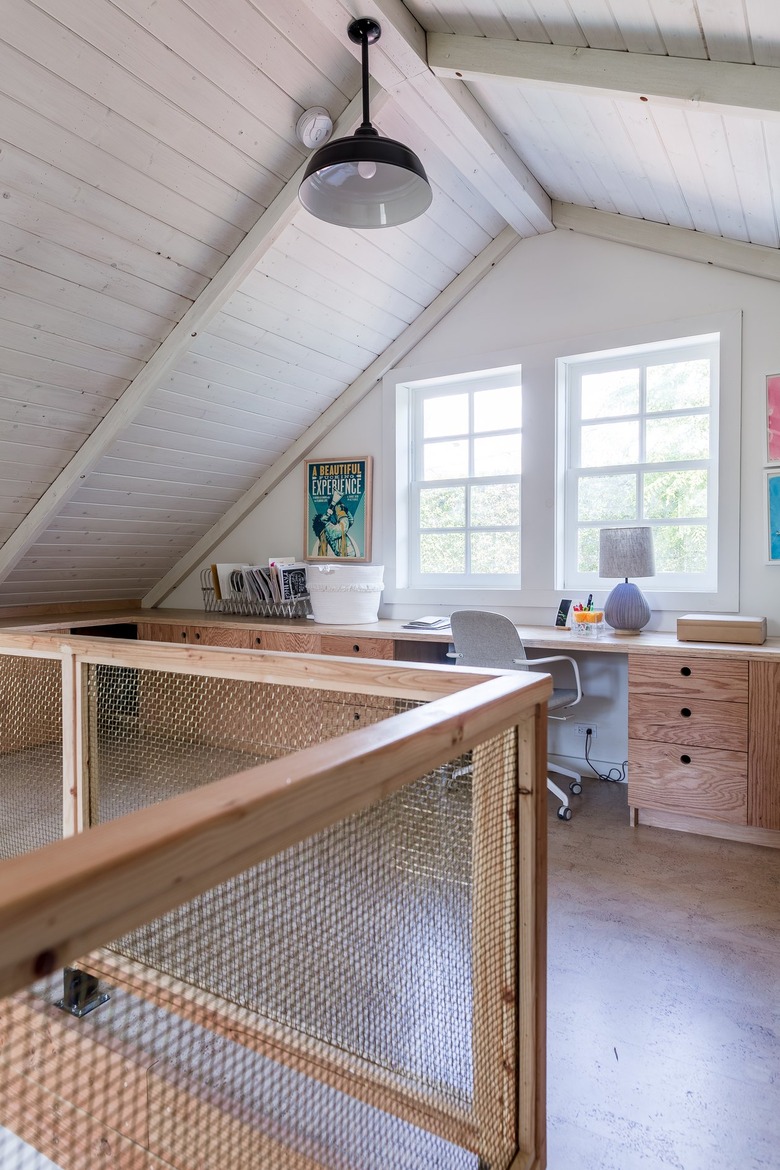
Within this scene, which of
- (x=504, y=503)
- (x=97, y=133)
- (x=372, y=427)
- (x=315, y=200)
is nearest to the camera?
(x=315, y=200)

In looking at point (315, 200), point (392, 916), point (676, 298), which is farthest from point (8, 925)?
point (676, 298)

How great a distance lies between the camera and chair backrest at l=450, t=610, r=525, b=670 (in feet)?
8.99

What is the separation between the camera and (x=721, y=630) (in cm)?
262

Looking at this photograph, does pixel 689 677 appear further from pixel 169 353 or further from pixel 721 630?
pixel 169 353

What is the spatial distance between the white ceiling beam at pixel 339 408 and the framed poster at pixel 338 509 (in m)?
0.17

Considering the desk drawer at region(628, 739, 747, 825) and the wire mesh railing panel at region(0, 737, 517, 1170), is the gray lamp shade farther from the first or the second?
the wire mesh railing panel at region(0, 737, 517, 1170)

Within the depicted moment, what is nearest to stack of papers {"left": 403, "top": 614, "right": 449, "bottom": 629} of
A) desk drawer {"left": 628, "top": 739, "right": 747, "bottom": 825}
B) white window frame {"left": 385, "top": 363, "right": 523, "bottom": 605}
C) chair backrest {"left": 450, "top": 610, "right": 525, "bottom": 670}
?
white window frame {"left": 385, "top": 363, "right": 523, "bottom": 605}

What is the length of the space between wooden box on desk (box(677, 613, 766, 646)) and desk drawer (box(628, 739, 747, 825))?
1.34ft

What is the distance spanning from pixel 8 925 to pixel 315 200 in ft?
6.73

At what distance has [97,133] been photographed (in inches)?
86.6

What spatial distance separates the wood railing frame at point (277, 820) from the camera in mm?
429

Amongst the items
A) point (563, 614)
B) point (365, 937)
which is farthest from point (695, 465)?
point (365, 937)

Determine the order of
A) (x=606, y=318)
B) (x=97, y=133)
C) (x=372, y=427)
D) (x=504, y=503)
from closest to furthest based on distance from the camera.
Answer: (x=97, y=133), (x=606, y=318), (x=504, y=503), (x=372, y=427)

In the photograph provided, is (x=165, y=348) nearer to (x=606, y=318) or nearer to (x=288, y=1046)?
(x=606, y=318)
